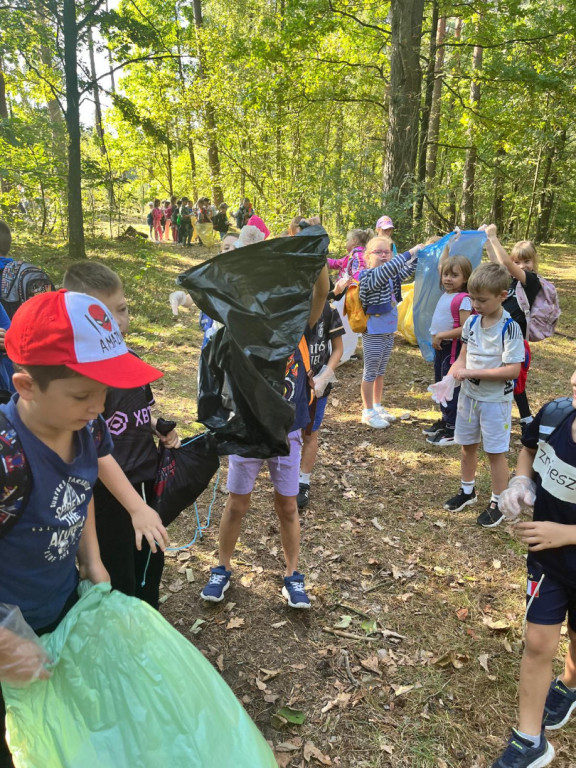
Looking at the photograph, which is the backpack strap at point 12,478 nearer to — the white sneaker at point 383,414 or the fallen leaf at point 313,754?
the fallen leaf at point 313,754

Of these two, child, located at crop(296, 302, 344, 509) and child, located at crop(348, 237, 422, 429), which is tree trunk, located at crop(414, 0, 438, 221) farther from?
child, located at crop(296, 302, 344, 509)

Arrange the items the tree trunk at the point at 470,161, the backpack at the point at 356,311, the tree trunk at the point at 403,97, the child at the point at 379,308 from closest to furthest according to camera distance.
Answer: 1. the child at the point at 379,308
2. the backpack at the point at 356,311
3. the tree trunk at the point at 403,97
4. the tree trunk at the point at 470,161

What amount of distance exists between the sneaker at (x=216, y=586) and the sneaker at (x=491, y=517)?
2.02m

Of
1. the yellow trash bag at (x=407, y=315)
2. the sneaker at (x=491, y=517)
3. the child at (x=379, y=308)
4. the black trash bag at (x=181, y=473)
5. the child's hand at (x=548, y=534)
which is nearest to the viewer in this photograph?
the child's hand at (x=548, y=534)

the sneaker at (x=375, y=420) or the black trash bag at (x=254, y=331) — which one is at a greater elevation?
the black trash bag at (x=254, y=331)

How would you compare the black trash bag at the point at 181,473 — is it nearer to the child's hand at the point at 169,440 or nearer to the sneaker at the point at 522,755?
the child's hand at the point at 169,440

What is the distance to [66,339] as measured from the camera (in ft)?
4.27

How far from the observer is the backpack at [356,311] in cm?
545

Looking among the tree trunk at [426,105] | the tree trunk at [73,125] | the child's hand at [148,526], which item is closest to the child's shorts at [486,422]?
the child's hand at [148,526]

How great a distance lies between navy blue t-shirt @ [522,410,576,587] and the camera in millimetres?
1971

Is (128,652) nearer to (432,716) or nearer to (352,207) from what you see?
(432,716)

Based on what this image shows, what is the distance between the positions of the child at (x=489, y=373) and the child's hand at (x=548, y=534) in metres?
1.83

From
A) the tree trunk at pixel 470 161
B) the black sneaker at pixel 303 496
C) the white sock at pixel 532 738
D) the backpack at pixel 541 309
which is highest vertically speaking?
the tree trunk at pixel 470 161

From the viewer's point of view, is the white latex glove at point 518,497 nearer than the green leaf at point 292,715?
Yes
